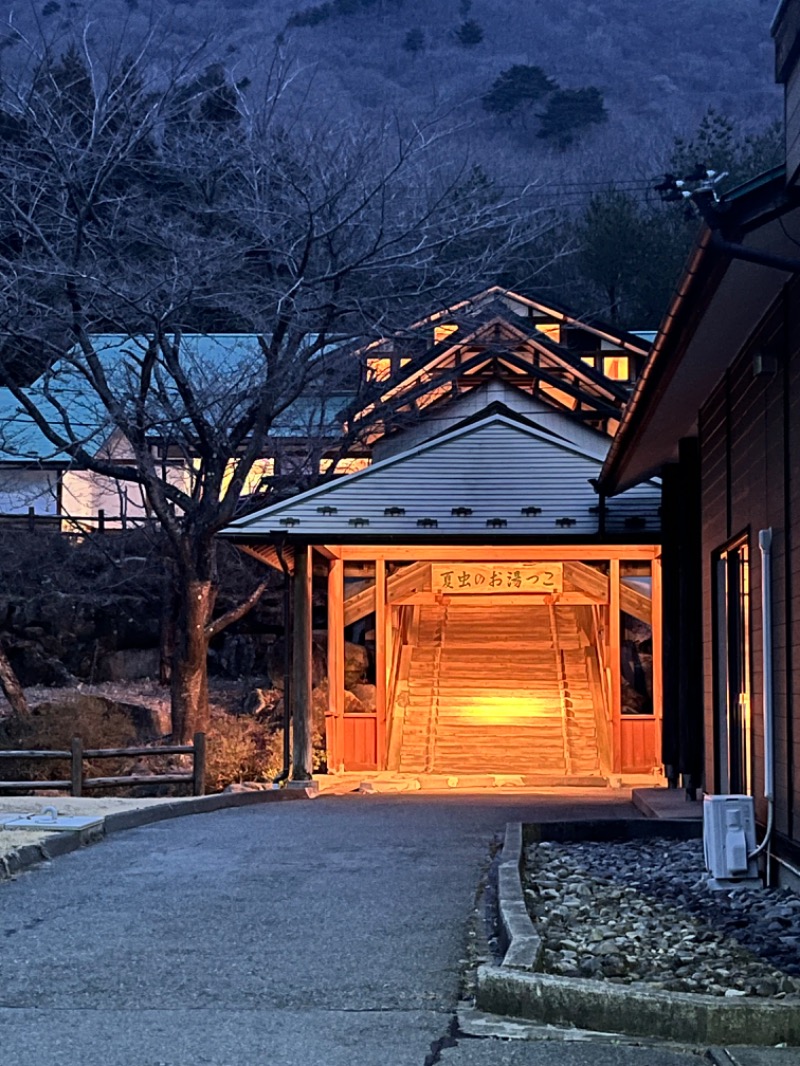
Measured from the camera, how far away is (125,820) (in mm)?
12250

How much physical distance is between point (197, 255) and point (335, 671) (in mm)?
6173

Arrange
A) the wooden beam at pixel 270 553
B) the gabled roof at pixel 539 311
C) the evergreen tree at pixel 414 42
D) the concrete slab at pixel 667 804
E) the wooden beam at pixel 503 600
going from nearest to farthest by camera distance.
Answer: the concrete slab at pixel 667 804 → the wooden beam at pixel 270 553 → the wooden beam at pixel 503 600 → the gabled roof at pixel 539 311 → the evergreen tree at pixel 414 42

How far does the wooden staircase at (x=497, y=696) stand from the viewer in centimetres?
2017

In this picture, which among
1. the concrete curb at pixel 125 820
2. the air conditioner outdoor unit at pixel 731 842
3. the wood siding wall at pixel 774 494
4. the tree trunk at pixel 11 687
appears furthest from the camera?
the tree trunk at pixel 11 687

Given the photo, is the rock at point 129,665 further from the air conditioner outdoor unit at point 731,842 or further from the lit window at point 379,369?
the air conditioner outdoor unit at point 731,842

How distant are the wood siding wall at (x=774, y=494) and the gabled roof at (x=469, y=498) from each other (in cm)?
554

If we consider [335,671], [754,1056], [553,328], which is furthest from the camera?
[553,328]

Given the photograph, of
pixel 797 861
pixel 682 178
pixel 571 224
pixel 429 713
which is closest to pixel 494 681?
pixel 429 713

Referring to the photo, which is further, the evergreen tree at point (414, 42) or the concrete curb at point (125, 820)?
the evergreen tree at point (414, 42)

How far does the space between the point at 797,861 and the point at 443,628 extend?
57.6ft

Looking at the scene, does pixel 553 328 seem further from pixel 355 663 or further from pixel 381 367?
pixel 355 663

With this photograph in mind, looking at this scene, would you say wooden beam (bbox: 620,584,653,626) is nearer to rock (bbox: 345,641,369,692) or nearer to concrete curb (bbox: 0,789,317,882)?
concrete curb (bbox: 0,789,317,882)

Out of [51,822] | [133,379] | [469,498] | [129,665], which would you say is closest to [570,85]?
[129,665]

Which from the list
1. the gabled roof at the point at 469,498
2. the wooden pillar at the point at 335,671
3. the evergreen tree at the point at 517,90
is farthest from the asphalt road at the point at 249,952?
the evergreen tree at the point at 517,90
